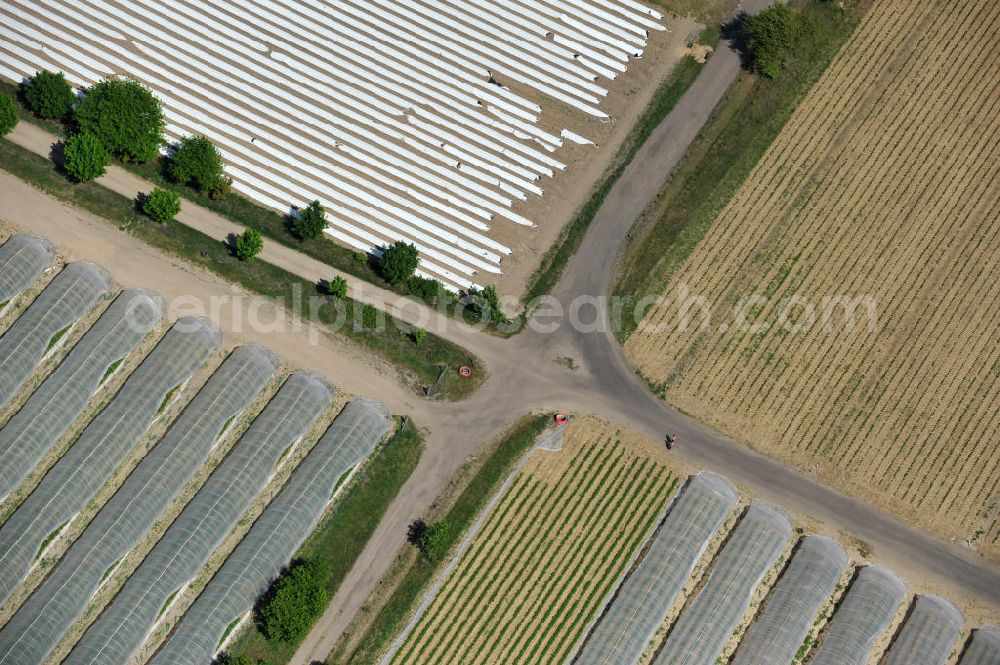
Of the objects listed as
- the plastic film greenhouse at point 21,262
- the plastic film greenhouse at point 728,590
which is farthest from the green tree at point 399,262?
the plastic film greenhouse at point 728,590

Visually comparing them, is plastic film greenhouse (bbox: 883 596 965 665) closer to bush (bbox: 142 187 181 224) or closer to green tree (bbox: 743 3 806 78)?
green tree (bbox: 743 3 806 78)

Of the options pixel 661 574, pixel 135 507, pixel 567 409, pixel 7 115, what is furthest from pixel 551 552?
pixel 7 115

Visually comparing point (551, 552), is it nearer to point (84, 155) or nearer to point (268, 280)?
point (268, 280)

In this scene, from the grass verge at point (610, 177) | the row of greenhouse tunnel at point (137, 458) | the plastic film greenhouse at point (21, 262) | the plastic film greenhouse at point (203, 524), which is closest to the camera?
the plastic film greenhouse at point (203, 524)

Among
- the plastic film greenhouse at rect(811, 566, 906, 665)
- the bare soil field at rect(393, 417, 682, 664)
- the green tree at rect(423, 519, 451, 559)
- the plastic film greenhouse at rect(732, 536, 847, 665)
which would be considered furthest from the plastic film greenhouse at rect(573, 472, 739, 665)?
the green tree at rect(423, 519, 451, 559)

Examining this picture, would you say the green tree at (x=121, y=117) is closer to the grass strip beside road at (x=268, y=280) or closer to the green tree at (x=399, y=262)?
the grass strip beside road at (x=268, y=280)

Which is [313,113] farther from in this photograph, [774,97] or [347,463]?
[774,97]

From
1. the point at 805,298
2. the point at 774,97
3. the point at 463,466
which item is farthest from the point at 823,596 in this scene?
the point at 774,97
